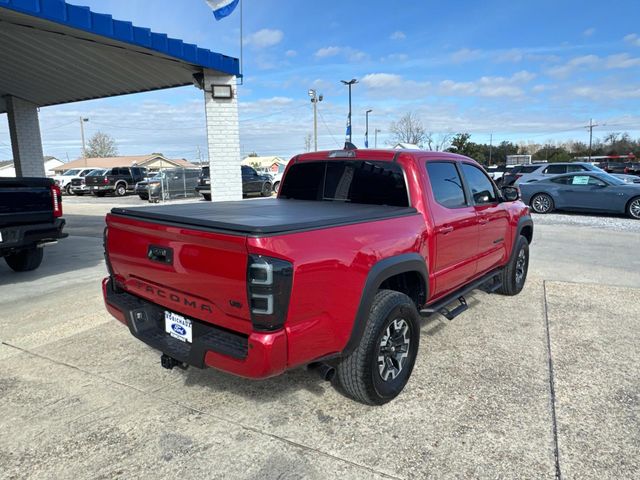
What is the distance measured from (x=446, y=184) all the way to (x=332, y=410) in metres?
2.20

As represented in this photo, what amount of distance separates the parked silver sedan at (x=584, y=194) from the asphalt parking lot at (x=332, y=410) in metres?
10.2

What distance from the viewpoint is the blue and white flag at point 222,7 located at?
29.9 feet

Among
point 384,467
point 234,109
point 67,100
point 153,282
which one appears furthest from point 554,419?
point 67,100

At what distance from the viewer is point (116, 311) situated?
3.24 meters

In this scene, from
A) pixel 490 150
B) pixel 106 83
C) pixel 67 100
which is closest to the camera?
pixel 106 83

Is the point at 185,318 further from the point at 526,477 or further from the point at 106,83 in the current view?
the point at 106,83

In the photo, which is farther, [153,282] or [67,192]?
[67,192]

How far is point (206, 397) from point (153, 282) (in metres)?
0.91

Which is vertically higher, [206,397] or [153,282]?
[153,282]

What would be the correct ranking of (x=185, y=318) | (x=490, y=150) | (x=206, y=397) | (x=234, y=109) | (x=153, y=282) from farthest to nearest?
1. (x=490, y=150)
2. (x=234, y=109)
3. (x=206, y=397)
4. (x=153, y=282)
5. (x=185, y=318)

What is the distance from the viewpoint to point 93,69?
32.4 feet

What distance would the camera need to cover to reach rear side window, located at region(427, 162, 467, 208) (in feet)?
12.6

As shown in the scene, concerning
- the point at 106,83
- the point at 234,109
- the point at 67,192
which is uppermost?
the point at 106,83

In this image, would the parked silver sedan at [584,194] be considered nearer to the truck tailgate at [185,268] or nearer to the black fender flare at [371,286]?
the black fender flare at [371,286]
